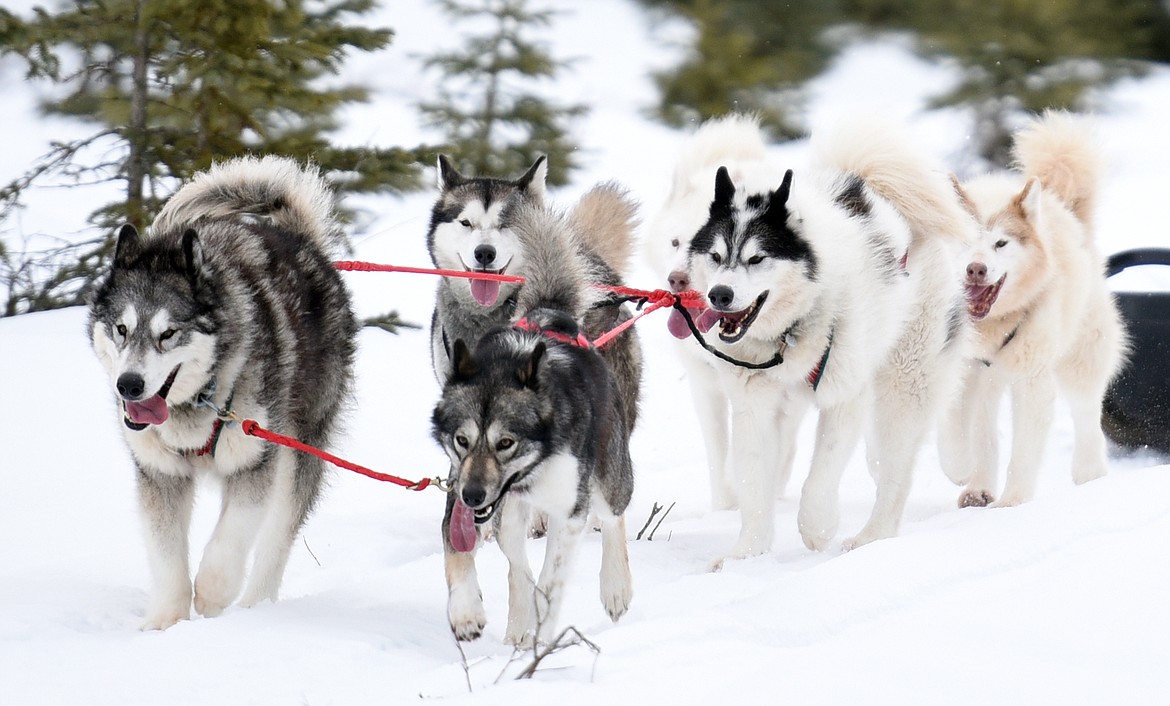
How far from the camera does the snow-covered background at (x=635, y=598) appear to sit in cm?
270

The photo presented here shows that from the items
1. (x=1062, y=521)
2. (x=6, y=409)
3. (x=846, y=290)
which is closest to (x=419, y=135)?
(x=6, y=409)

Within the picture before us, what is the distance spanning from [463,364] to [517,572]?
0.74 meters

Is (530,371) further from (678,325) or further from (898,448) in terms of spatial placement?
(898,448)

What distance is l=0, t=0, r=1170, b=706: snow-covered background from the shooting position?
2.70 meters

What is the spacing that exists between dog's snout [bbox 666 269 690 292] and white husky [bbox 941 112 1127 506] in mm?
1820

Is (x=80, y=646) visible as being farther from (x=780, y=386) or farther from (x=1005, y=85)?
(x=1005, y=85)

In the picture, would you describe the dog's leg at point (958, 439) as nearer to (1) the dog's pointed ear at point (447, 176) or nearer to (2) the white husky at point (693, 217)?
(2) the white husky at point (693, 217)

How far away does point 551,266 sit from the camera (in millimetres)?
4406

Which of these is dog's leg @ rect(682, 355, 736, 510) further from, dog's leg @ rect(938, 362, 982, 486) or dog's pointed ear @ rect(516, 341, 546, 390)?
dog's pointed ear @ rect(516, 341, 546, 390)

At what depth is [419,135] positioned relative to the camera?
16.5m

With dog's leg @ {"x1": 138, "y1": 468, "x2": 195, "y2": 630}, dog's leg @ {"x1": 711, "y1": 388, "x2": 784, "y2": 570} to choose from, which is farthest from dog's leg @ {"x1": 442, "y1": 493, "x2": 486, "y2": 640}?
dog's leg @ {"x1": 711, "y1": 388, "x2": 784, "y2": 570}

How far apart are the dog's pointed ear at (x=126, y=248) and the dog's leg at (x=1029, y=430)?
4.22 metres

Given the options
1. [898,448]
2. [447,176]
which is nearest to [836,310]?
[898,448]

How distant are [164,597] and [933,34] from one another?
3.70m
